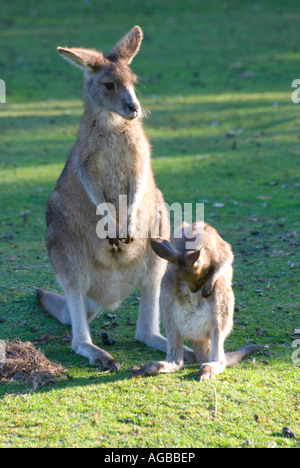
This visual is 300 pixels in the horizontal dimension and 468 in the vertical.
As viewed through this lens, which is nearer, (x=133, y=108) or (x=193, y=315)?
(x=193, y=315)

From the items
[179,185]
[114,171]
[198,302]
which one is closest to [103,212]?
[114,171]

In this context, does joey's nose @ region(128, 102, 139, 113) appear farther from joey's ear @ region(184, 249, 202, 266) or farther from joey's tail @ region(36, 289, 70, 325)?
joey's tail @ region(36, 289, 70, 325)

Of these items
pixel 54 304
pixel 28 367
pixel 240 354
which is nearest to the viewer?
pixel 28 367

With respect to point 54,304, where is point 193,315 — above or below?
above

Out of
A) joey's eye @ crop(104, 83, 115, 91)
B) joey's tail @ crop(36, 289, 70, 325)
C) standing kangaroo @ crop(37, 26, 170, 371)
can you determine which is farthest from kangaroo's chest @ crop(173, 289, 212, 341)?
joey's eye @ crop(104, 83, 115, 91)

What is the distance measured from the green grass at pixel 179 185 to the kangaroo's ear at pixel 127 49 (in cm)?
169

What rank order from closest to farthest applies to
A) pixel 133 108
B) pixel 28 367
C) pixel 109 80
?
pixel 28 367 < pixel 133 108 < pixel 109 80

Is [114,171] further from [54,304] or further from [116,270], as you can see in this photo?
[54,304]

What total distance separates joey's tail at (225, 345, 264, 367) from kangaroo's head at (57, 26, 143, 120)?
1.44m

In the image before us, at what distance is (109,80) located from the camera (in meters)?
4.19

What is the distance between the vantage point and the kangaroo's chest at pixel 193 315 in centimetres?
359

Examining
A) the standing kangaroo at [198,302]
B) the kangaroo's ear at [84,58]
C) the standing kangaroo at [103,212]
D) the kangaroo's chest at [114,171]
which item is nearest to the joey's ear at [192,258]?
the standing kangaroo at [198,302]

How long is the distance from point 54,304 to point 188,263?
136 centimetres

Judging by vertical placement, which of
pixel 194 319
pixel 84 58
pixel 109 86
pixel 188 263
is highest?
pixel 84 58
